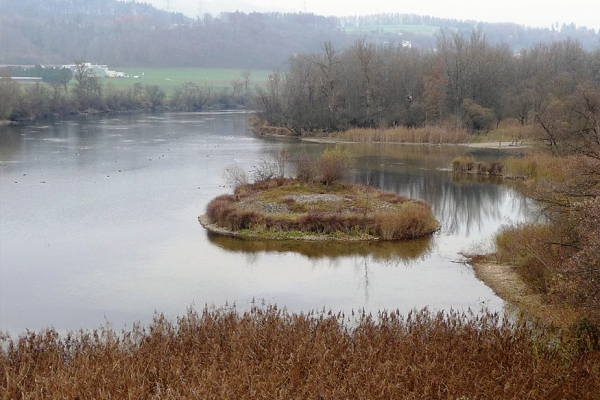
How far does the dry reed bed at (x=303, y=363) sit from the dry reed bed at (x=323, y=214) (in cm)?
969

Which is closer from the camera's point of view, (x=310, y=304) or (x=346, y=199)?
(x=310, y=304)

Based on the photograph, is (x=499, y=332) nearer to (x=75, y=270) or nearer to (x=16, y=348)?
(x=16, y=348)

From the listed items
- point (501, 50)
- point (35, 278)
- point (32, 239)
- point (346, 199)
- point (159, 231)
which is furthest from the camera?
point (501, 50)

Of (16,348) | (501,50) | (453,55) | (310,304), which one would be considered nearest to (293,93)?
(453,55)

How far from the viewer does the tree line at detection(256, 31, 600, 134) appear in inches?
2105

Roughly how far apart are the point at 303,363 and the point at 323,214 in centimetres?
1281

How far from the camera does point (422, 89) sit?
5706cm

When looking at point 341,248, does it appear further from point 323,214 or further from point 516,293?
point 516,293

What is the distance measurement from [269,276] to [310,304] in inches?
99.6

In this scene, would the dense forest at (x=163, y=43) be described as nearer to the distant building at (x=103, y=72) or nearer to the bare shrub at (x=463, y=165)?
the distant building at (x=103, y=72)

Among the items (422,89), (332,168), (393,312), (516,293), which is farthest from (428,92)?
(393,312)

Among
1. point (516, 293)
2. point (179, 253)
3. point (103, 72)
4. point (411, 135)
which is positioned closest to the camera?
point (516, 293)

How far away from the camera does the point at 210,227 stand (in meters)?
22.8

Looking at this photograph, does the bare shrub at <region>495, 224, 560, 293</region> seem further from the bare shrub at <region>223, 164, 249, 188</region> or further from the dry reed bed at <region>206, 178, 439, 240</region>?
the bare shrub at <region>223, 164, 249, 188</region>
